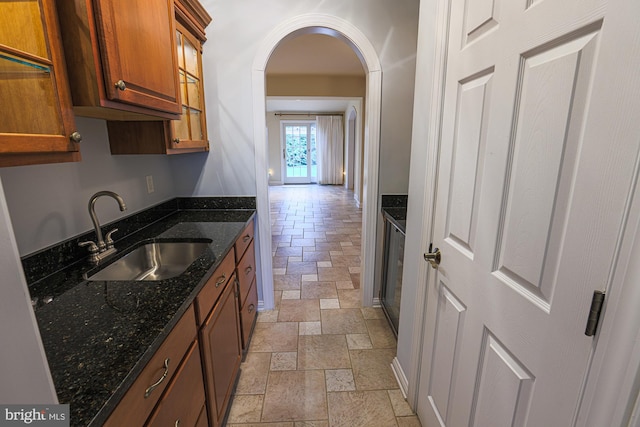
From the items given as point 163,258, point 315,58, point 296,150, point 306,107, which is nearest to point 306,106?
point 306,107

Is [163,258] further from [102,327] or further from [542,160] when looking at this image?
[542,160]

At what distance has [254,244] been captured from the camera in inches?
92.0

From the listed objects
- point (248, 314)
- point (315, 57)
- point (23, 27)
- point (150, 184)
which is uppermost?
point (315, 57)

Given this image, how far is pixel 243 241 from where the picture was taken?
6.37 ft

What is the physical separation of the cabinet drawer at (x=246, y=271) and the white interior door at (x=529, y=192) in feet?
4.01

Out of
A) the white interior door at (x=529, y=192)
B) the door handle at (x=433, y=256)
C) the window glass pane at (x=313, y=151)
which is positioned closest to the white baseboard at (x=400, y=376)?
the white interior door at (x=529, y=192)

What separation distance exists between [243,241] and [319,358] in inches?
37.8

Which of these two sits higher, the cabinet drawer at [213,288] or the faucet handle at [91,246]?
the faucet handle at [91,246]

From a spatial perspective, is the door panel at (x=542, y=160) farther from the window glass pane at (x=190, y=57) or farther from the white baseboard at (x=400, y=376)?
the window glass pane at (x=190, y=57)

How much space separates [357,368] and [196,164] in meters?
1.88

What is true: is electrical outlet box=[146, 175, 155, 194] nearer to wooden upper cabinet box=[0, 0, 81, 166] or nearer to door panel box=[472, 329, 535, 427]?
wooden upper cabinet box=[0, 0, 81, 166]

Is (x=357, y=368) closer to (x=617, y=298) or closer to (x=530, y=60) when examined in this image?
(x=617, y=298)
